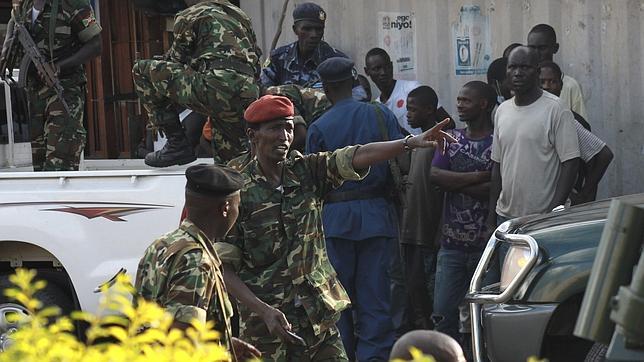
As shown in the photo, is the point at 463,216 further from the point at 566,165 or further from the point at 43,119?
the point at 43,119

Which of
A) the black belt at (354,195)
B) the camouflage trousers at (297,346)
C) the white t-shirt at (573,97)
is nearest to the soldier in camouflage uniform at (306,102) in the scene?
the black belt at (354,195)

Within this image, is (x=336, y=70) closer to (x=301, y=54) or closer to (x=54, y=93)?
(x=301, y=54)

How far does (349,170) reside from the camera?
527 cm

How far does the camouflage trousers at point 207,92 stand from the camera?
7.05 metres

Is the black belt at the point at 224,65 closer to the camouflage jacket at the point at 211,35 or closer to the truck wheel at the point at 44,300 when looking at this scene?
the camouflage jacket at the point at 211,35

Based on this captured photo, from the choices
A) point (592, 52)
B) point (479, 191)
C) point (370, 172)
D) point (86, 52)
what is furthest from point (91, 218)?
point (592, 52)

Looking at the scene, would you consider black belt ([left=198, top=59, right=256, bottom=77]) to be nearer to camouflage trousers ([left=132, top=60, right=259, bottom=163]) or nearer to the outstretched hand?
camouflage trousers ([left=132, top=60, right=259, bottom=163])

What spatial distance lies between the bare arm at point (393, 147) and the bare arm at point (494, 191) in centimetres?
188

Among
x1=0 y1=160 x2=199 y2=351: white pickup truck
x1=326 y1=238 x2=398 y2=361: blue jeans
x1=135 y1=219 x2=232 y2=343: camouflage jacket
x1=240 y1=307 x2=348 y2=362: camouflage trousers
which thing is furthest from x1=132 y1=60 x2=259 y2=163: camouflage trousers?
x1=135 y1=219 x2=232 y2=343: camouflage jacket

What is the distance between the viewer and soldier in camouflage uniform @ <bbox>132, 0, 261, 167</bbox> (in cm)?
705

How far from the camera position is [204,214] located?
4320mm

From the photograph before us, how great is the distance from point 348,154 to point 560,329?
1184mm

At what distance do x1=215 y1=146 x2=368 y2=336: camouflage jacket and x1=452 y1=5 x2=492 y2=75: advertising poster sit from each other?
412 centimetres

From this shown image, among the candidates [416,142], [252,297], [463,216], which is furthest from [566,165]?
[252,297]
